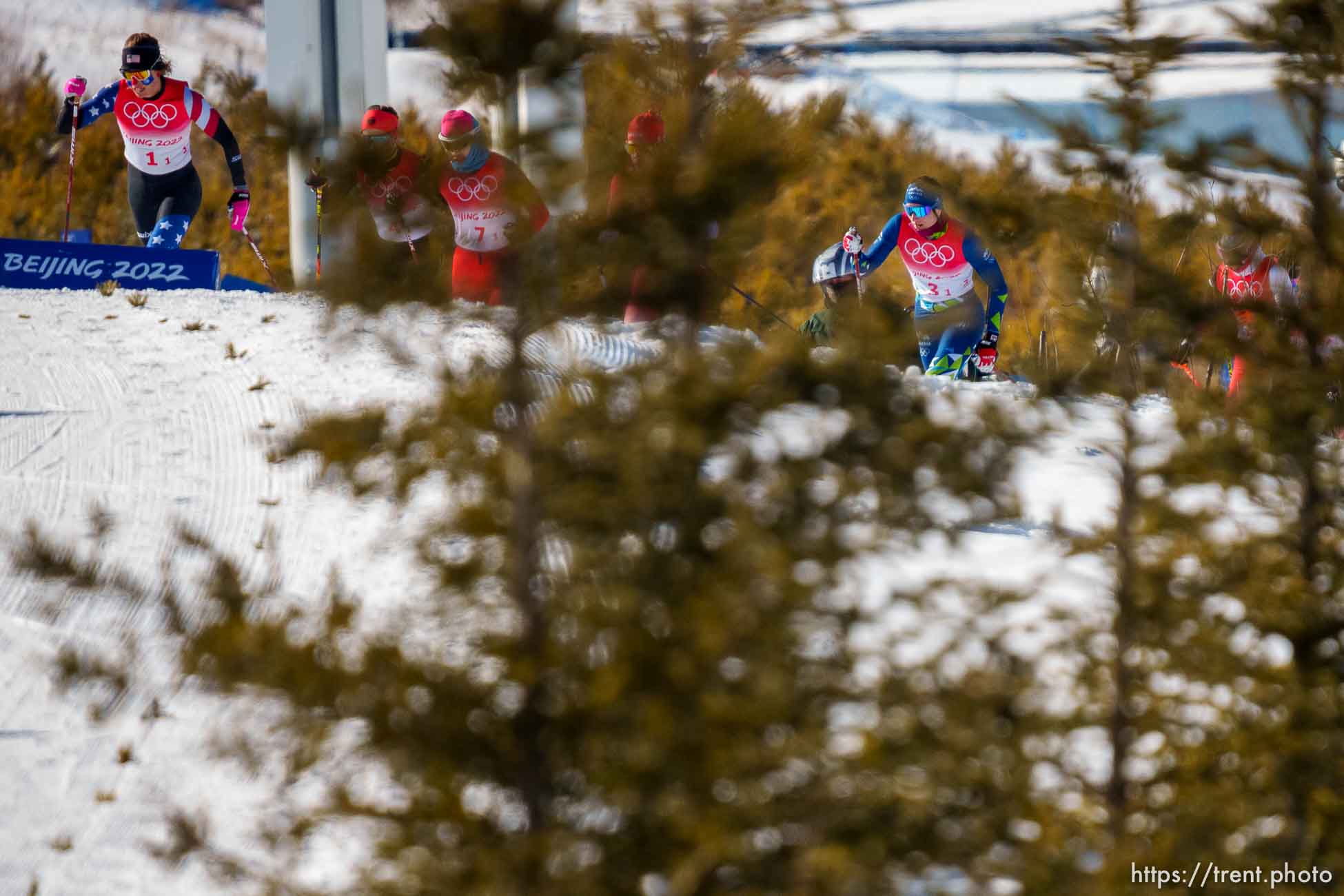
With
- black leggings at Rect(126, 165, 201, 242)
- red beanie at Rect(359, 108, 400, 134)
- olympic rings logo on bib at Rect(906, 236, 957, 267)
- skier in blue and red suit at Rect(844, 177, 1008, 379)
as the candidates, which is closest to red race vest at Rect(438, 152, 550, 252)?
red beanie at Rect(359, 108, 400, 134)

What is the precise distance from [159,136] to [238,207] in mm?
748

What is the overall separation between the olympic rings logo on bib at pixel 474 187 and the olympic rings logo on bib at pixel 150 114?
27.2 ft

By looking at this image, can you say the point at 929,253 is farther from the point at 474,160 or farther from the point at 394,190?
the point at 394,190

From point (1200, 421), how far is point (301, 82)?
2141 millimetres

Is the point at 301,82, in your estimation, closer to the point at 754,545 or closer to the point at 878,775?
the point at 754,545

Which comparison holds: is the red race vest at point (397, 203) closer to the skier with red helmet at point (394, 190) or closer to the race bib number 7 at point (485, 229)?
the skier with red helmet at point (394, 190)

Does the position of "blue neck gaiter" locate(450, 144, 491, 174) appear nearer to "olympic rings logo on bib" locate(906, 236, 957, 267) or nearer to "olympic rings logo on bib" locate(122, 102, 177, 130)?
"olympic rings logo on bib" locate(906, 236, 957, 267)

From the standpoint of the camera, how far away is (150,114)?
10211 mm

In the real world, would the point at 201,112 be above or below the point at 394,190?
below

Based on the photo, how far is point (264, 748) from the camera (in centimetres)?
212

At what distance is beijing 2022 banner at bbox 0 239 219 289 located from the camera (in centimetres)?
961

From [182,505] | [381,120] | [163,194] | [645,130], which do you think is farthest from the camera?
[163,194]

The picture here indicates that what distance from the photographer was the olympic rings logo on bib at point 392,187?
7.29 feet

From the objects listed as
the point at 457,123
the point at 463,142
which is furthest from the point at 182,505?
the point at 463,142
